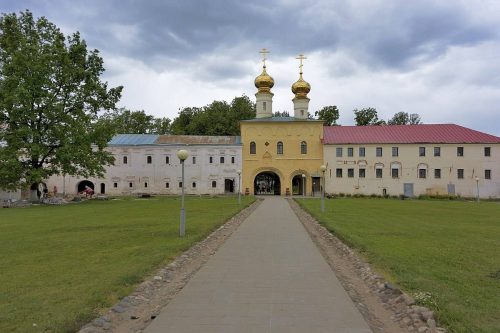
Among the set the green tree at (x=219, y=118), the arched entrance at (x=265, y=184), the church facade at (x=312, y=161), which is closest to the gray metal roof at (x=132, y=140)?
the church facade at (x=312, y=161)

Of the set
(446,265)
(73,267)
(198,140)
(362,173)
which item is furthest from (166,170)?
(446,265)

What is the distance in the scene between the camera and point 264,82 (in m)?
63.1

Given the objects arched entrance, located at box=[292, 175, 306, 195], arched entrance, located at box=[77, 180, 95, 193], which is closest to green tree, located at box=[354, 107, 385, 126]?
arched entrance, located at box=[292, 175, 306, 195]

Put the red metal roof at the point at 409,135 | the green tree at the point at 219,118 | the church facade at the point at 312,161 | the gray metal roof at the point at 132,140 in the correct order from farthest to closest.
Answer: the green tree at the point at 219,118
the gray metal roof at the point at 132,140
the red metal roof at the point at 409,135
the church facade at the point at 312,161

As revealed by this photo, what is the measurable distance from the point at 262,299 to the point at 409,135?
56881 mm

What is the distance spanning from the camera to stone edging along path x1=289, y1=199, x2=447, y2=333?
612 cm

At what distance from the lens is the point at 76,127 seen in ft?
127

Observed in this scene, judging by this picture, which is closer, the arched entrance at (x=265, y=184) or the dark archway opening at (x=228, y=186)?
the dark archway opening at (x=228, y=186)

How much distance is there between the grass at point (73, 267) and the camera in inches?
250

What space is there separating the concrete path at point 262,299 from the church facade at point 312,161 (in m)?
47.4

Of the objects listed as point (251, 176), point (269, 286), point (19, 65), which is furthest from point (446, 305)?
point (251, 176)

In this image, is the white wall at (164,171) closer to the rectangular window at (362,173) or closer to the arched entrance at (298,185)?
the arched entrance at (298,185)

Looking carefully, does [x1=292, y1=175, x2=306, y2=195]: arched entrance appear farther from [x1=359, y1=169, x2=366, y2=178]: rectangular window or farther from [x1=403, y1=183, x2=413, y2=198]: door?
[x1=403, y1=183, x2=413, y2=198]: door

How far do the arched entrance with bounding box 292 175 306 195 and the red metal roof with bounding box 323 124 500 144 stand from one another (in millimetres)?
6294
